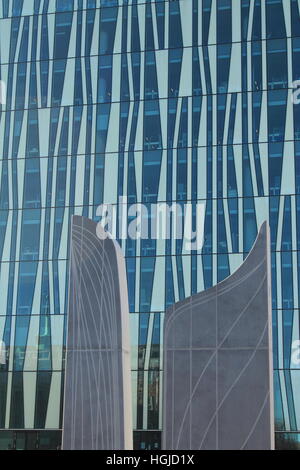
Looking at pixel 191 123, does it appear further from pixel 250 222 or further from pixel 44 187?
pixel 44 187

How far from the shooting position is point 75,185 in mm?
35656

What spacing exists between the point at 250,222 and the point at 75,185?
8.53 meters

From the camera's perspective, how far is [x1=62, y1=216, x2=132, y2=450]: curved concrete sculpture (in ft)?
42.0

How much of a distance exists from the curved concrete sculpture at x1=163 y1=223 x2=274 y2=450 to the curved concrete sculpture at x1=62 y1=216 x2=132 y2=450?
2.66ft

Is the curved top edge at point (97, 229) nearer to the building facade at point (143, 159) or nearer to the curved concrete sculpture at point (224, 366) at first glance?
the curved concrete sculpture at point (224, 366)

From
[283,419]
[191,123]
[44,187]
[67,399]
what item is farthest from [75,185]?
[67,399]

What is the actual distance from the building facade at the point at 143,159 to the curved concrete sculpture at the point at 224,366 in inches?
763

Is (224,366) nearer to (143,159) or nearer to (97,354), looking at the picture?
(97,354)

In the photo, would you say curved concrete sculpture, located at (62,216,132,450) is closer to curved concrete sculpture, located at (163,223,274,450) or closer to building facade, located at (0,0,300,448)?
curved concrete sculpture, located at (163,223,274,450)
